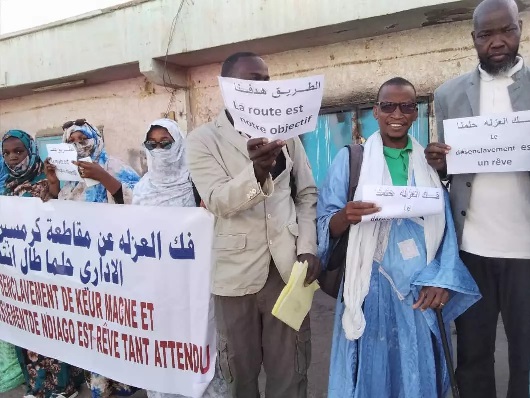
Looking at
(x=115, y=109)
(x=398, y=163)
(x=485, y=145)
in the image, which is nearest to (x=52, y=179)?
(x=398, y=163)

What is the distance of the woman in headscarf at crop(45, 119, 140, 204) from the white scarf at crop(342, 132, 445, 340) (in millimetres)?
1453

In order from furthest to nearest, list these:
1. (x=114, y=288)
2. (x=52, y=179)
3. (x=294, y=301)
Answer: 1. (x=52, y=179)
2. (x=114, y=288)
3. (x=294, y=301)

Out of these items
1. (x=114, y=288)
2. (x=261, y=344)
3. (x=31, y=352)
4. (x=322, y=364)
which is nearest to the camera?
(x=261, y=344)

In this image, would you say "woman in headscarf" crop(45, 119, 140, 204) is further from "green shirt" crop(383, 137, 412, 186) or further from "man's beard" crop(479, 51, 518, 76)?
"man's beard" crop(479, 51, 518, 76)

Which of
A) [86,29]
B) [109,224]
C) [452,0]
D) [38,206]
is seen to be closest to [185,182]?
[109,224]

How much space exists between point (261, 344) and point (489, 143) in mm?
1368

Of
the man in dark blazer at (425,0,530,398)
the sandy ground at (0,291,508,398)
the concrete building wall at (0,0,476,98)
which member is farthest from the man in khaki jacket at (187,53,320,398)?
the concrete building wall at (0,0,476,98)

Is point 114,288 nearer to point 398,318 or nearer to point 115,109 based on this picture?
point 398,318

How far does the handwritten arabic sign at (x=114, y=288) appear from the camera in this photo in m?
2.53

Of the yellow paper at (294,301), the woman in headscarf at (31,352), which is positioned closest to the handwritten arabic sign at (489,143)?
the yellow paper at (294,301)

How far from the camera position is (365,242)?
2.06 m

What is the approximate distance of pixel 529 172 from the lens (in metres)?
2.00

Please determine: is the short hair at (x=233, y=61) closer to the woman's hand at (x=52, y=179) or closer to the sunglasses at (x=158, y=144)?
the sunglasses at (x=158, y=144)

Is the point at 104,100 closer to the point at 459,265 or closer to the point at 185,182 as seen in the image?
the point at 185,182
